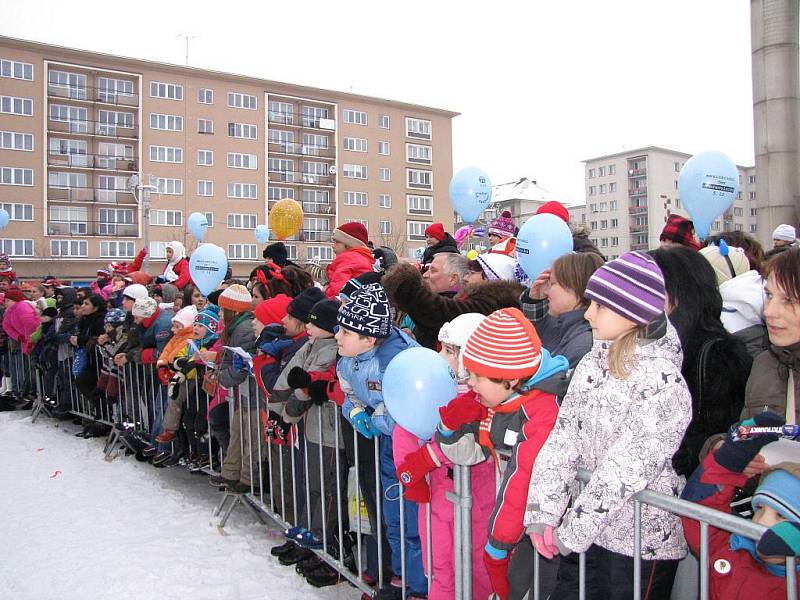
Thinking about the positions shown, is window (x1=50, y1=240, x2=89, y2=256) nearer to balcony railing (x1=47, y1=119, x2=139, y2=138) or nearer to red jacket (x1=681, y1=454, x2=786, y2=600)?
balcony railing (x1=47, y1=119, x2=139, y2=138)

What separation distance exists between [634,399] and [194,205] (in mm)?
48874

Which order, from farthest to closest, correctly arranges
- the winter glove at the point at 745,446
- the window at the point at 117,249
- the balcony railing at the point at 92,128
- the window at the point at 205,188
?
the window at the point at 205,188 → the window at the point at 117,249 → the balcony railing at the point at 92,128 → the winter glove at the point at 745,446

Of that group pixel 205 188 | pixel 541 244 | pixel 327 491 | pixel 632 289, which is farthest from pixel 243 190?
pixel 632 289

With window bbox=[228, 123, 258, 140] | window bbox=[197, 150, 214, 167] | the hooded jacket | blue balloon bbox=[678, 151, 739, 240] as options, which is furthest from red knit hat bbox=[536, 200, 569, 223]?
window bbox=[228, 123, 258, 140]

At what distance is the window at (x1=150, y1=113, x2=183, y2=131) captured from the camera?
152 feet

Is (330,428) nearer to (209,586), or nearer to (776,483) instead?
(209,586)

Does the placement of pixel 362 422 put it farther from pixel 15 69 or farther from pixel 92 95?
pixel 92 95

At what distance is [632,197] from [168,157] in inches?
2422

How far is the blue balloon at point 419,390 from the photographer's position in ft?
10.2

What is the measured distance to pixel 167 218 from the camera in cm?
4678

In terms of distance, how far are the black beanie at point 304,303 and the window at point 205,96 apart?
47627 millimetres

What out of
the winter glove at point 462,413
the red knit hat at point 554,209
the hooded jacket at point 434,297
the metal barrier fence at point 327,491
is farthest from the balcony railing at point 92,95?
the winter glove at point 462,413

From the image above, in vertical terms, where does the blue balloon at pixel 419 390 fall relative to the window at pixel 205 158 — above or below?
below

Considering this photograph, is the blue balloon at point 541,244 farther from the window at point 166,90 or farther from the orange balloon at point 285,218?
the window at point 166,90
